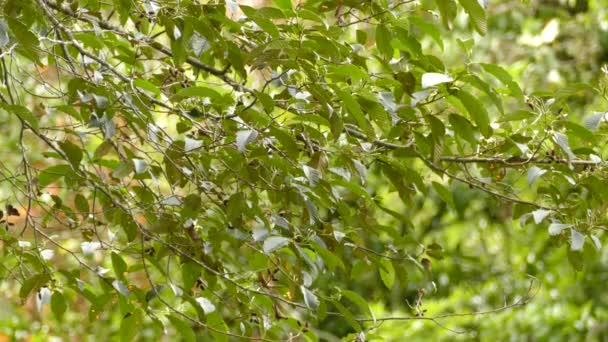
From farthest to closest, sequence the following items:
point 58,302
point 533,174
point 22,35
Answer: point 58,302 < point 533,174 < point 22,35

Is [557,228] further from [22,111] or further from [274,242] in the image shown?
[22,111]

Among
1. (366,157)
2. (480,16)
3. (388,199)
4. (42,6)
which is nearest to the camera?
(480,16)

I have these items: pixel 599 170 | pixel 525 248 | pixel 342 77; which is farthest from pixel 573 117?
pixel 342 77

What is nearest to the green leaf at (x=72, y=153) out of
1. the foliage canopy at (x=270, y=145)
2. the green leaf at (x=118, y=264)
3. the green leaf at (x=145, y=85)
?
the foliage canopy at (x=270, y=145)

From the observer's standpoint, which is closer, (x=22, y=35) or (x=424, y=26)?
(x=22, y=35)

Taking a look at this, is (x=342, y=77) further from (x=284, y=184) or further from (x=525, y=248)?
(x=525, y=248)

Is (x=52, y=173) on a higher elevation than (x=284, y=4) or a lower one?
lower

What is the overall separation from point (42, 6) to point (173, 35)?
0.70 ft

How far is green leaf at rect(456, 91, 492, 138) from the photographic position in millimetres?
1538

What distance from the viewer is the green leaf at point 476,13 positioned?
143 cm

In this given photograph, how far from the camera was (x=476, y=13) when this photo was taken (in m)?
1.45

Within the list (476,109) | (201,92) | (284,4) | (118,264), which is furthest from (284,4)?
(118,264)

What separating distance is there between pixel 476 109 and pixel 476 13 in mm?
164

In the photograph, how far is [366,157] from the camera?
172cm
